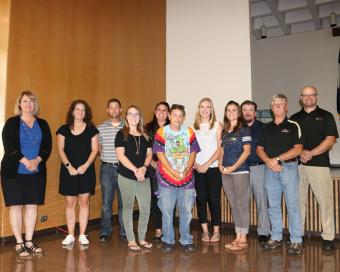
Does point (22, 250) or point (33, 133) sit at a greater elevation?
point (33, 133)

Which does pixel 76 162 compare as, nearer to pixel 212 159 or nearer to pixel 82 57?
pixel 212 159

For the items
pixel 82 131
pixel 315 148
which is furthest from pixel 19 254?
pixel 315 148

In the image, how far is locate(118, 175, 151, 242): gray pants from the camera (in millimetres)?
3369

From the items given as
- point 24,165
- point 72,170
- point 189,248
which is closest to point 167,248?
point 189,248

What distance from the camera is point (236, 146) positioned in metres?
3.46

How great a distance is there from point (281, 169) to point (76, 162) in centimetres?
213

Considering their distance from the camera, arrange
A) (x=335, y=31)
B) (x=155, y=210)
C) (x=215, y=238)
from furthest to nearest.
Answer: (x=335, y=31) < (x=155, y=210) < (x=215, y=238)

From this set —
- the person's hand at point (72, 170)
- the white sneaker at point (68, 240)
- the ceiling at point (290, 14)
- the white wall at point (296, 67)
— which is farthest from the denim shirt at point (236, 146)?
the ceiling at point (290, 14)

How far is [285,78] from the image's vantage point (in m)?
7.19

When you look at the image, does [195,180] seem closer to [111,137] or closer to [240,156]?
[240,156]

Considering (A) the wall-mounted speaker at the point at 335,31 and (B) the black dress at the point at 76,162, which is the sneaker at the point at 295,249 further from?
(A) the wall-mounted speaker at the point at 335,31

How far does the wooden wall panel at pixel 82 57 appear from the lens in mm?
Answer: 3873

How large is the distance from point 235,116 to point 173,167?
2.77 feet

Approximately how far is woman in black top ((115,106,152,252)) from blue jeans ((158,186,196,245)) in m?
0.18
